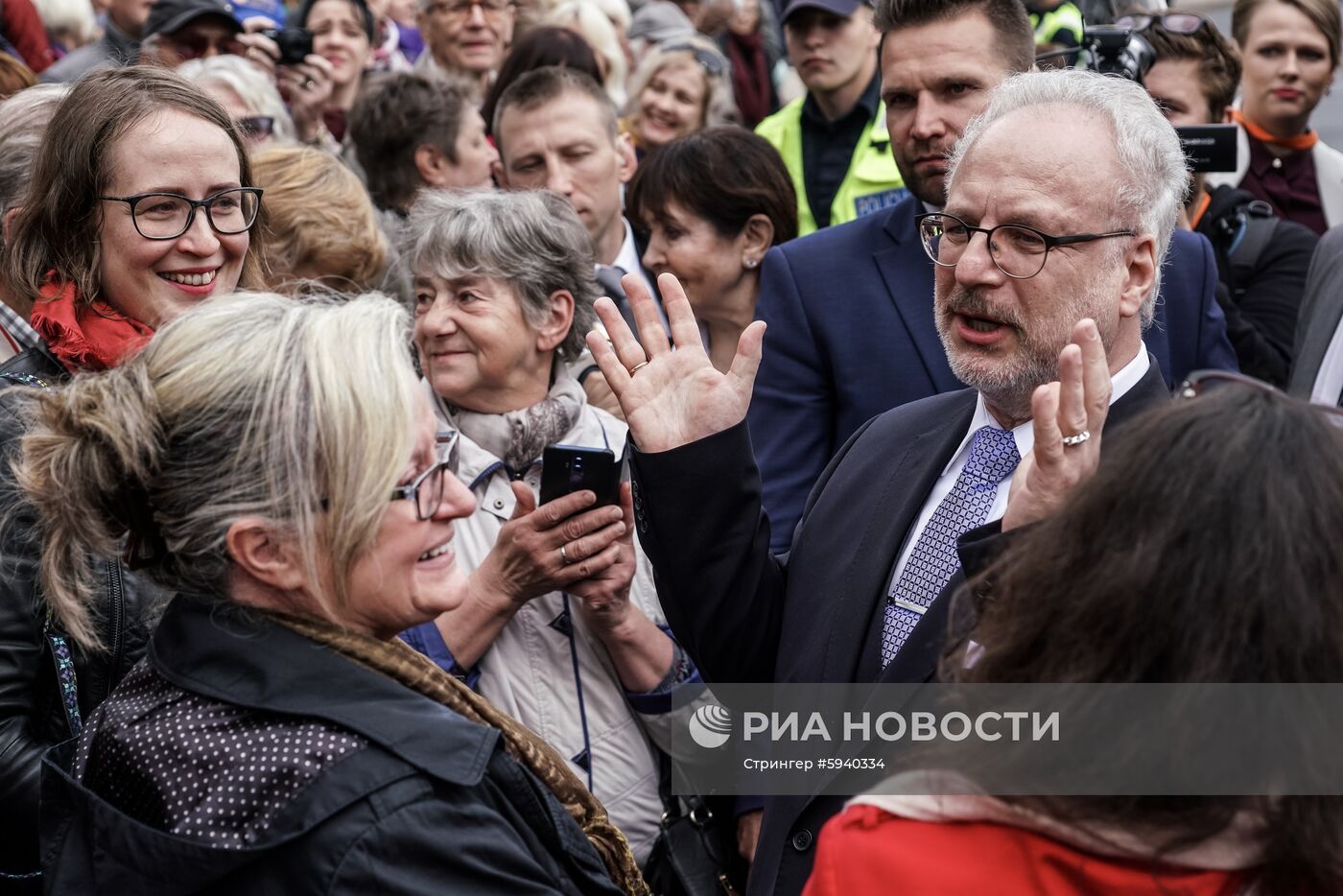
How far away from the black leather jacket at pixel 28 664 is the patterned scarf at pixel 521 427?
0.97m

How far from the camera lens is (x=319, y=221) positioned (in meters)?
3.99

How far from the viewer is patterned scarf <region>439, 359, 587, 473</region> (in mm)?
3195

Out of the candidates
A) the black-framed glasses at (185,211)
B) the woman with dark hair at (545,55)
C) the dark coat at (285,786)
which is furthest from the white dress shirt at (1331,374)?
the woman with dark hair at (545,55)

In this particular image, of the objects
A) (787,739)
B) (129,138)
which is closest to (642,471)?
(787,739)

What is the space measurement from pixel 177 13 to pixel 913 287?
3614 mm

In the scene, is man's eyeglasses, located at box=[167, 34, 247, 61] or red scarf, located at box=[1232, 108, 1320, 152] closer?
red scarf, located at box=[1232, 108, 1320, 152]

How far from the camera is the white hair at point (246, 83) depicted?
4840 mm

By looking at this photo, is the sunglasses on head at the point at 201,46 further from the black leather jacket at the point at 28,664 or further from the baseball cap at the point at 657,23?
the black leather jacket at the point at 28,664

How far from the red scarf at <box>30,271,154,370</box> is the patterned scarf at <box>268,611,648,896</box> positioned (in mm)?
882

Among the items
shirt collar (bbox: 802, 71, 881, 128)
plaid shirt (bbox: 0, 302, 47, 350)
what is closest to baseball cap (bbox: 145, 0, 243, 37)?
shirt collar (bbox: 802, 71, 881, 128)

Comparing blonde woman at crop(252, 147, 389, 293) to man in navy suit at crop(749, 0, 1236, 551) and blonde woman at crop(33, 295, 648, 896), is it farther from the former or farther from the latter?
blonde woman at crop(33, 295, 648, 896)

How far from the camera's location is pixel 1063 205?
2.39 metres

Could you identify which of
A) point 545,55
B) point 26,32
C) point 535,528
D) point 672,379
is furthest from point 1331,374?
point 26,32

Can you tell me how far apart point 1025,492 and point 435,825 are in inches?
36.2
